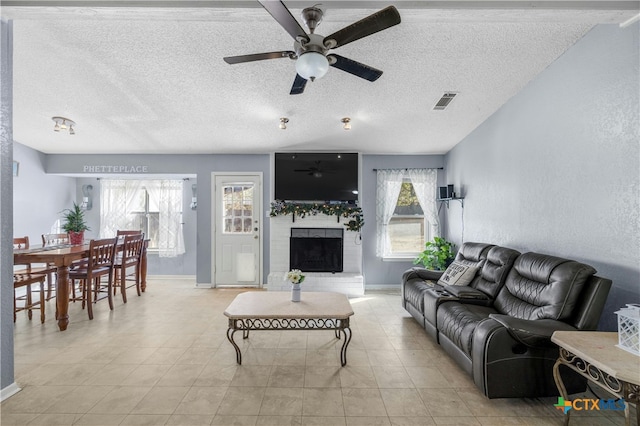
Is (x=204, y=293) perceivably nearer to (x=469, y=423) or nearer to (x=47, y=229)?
(x=47, y=229)

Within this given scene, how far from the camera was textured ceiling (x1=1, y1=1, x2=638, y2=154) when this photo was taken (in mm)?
2057

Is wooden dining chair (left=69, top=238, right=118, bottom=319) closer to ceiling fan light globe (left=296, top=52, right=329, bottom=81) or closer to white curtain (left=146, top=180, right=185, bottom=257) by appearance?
white curtain (left=146, top=180, right=185, bottom=257)

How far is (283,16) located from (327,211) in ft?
12.5

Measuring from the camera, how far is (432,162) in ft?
18.3

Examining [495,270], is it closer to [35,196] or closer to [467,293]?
[467,293]

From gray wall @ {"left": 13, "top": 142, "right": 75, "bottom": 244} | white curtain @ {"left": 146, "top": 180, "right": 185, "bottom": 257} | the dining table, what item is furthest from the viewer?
white curtain @ {"left": 146, "top": 180, "right": 185, "bottom": 257}

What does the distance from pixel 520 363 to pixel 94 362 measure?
3.43 m

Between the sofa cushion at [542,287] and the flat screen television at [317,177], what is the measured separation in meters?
3.00

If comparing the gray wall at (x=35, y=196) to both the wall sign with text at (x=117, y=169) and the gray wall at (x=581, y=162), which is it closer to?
the wall sign with text at (x=117, y=169)

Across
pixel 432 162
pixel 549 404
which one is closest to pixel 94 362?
pixel 549 404

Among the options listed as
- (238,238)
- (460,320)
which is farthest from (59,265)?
(460,320)

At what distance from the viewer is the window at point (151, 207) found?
6078 millimetres

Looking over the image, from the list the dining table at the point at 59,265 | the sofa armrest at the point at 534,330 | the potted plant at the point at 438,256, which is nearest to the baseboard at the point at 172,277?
the dining table at the point at 59,265

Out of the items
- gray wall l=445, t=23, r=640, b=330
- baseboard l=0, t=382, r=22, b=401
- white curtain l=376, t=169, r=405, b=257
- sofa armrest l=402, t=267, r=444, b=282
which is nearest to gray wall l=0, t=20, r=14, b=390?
baseboard l=0, t=382, r=22, b=401
